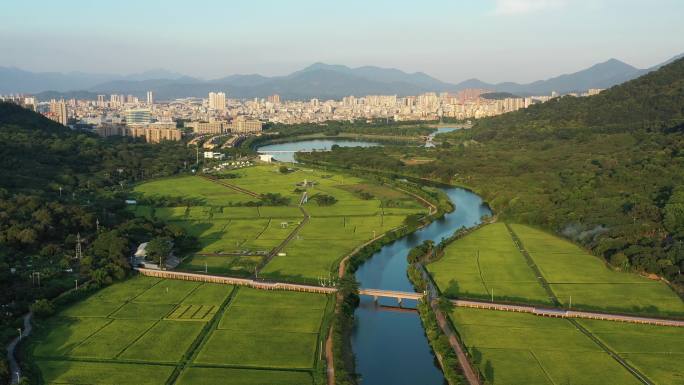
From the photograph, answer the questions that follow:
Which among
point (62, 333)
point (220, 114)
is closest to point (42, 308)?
point (62, 333)

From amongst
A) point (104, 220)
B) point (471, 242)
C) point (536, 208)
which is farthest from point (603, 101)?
point (104, 220)

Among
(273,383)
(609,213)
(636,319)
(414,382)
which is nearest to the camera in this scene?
(273,383)

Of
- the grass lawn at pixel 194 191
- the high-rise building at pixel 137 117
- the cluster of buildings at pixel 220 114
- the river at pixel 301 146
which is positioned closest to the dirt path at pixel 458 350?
the grass lawn at pixel 194 191

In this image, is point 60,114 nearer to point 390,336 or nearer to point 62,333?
point 62,333

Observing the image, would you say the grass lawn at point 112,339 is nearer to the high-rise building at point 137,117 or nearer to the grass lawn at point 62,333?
the grass lawn at point 62,333

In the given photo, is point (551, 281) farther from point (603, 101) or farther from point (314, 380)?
point (603, 101)
